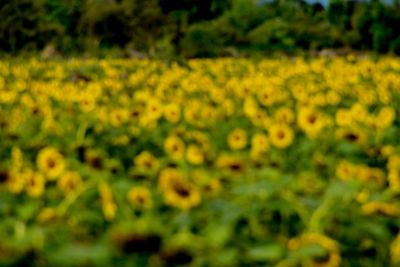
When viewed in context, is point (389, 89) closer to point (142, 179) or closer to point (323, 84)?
point (323, 84)

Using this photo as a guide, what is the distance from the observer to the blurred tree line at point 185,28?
17.4 meters

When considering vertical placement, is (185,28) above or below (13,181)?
above

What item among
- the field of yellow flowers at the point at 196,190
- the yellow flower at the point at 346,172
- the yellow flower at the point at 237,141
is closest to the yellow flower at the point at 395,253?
the field of yellow flowers at the point at 196,190

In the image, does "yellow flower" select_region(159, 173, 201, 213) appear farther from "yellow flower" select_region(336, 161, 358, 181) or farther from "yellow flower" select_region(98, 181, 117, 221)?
"yellow flower" select_region(336, 161, 358, 181)

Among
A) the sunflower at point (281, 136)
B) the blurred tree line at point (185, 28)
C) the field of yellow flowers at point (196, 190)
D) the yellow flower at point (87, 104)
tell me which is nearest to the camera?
the field of yellow flowers at point (196, 190)

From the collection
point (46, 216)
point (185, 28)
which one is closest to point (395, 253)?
point (46, 216)

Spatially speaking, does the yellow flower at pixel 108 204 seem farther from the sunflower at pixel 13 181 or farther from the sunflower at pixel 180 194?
the sunflower at pixel 13 181

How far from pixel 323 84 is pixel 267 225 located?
344 cm

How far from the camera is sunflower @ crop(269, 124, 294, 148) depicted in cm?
243

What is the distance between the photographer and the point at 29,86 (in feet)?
17.0

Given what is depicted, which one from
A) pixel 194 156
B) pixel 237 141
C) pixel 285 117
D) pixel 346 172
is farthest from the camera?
pixel 285 117

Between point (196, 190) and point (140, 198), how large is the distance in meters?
0.14

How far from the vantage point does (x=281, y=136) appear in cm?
246

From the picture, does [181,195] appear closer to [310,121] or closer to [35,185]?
[35,185]
